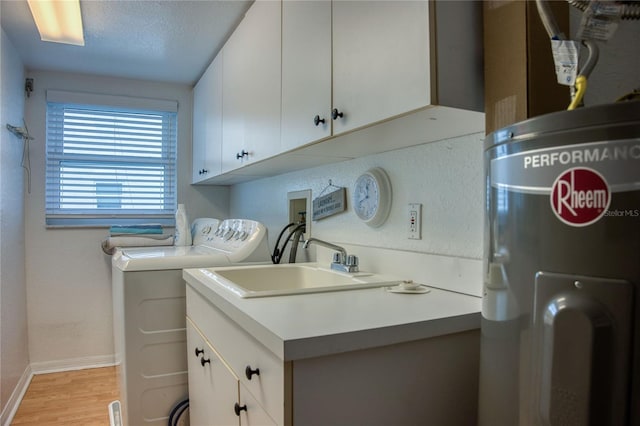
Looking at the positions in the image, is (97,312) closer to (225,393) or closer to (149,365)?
(149,365)

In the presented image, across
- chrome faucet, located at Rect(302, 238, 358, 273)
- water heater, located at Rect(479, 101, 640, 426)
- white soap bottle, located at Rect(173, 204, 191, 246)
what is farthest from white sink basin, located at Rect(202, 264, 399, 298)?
white soap bottle, located at Rect(173, 204, 191, 246)

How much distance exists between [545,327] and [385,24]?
2.44 ft

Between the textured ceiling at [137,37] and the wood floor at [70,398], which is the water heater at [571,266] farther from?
the wood floor at [70,398]

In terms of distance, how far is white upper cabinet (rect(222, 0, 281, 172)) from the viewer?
5.33ft

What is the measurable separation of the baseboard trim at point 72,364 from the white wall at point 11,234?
0.14 meters

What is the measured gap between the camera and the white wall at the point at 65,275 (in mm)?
3002

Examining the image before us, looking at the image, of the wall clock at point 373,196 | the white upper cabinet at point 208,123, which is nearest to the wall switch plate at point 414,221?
the wall clock at point 373,196

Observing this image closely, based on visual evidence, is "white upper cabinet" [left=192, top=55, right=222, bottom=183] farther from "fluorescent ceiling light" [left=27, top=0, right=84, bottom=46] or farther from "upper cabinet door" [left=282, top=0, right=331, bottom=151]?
"upper cabinet door" [left=282, top=0, right=331, bottom=151]

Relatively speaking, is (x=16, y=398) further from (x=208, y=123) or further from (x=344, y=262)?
(x=344, y=262)

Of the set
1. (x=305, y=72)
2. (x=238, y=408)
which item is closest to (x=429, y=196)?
(x=305, y=72)

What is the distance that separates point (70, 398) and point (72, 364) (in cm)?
53

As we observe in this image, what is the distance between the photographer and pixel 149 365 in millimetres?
1771

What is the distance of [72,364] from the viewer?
3092 mm

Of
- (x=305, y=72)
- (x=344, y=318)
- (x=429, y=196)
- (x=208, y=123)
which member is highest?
(x=208, y=123)
